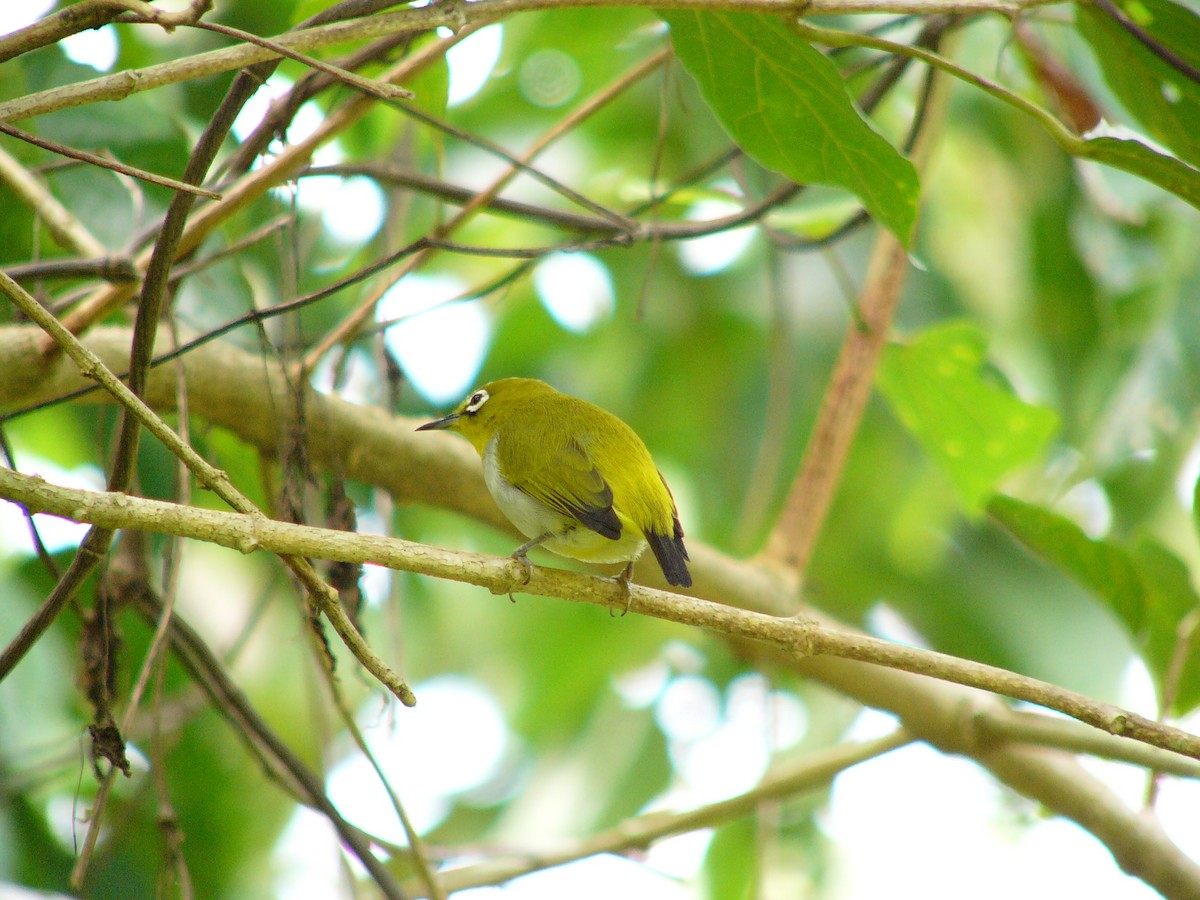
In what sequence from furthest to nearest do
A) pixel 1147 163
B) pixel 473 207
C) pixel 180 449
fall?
1. pixel 473 207
2. pixel 1147 163
3. pixel 180 449

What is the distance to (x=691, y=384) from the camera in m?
5.65

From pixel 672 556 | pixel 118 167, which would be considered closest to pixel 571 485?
pixel 672 556

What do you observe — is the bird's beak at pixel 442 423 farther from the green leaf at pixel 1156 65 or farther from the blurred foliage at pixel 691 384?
the green leaf at pixel 1156 65

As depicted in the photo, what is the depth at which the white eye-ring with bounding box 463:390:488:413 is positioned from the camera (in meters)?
3.78

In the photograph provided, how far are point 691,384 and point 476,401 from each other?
Answer: 6.71 feet

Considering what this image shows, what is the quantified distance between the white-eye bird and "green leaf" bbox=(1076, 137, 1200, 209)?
1301mm

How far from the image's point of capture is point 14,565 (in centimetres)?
371

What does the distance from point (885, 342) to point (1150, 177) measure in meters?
1.57

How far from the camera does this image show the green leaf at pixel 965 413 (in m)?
3.62

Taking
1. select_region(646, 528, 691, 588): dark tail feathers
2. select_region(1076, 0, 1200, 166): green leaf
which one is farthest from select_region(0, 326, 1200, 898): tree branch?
select_region(1076, 0, 1200, 166): green leaf

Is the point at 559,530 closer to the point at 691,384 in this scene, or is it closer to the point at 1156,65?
the point at 1156,65

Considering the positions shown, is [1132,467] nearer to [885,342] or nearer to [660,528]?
[885,342]

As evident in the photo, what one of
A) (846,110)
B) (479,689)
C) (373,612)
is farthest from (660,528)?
(479,689)

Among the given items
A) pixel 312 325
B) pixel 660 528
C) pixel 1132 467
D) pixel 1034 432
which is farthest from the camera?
pixel 312 325
